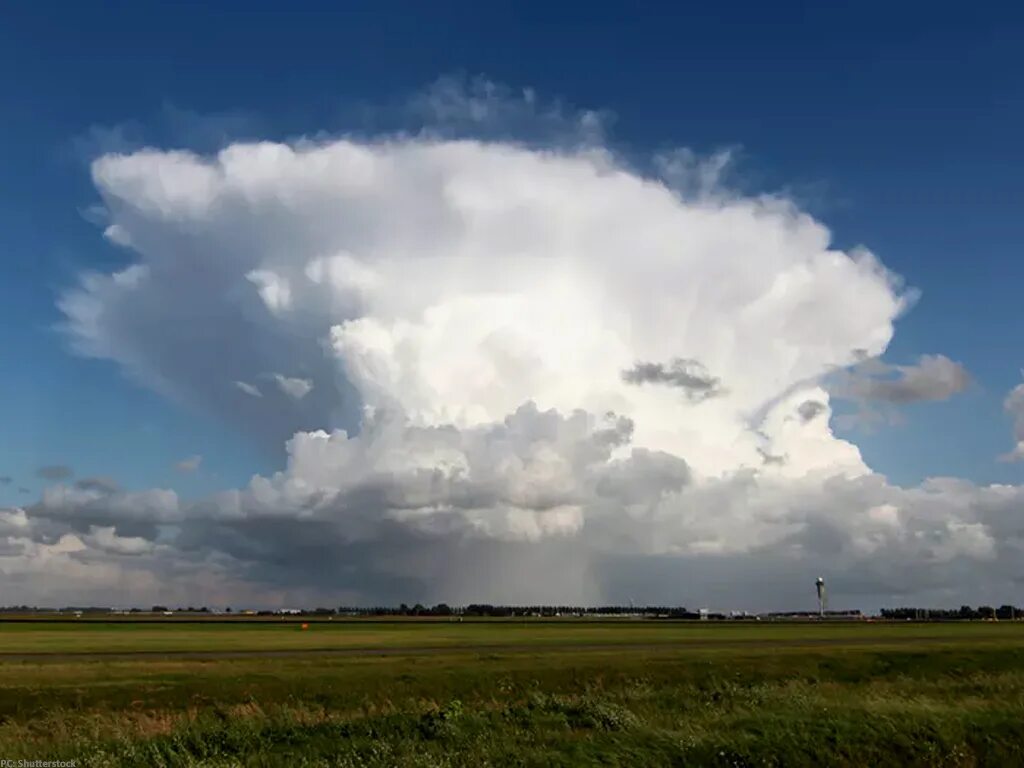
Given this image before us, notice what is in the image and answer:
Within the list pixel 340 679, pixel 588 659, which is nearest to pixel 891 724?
pixel 340 679

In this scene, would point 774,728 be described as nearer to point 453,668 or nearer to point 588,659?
point 453,668

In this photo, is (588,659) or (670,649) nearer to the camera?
(588,659)

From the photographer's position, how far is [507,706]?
36000mm

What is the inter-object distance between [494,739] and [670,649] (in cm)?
6290

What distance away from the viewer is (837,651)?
77.9m

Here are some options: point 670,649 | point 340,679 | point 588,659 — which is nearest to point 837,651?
point 670,649

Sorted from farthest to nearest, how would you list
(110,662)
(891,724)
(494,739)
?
(110,662)
(494,739)
(891,724)

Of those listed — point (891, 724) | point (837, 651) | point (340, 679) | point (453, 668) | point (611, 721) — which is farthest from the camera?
point (837, 651)

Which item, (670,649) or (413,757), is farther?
(670,649)

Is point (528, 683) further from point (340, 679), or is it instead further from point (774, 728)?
point (774, 728)

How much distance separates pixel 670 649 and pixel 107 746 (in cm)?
6547

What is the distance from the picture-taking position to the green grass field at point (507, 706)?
21375 mm

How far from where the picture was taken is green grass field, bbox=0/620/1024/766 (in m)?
21.4

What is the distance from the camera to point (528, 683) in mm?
54250
